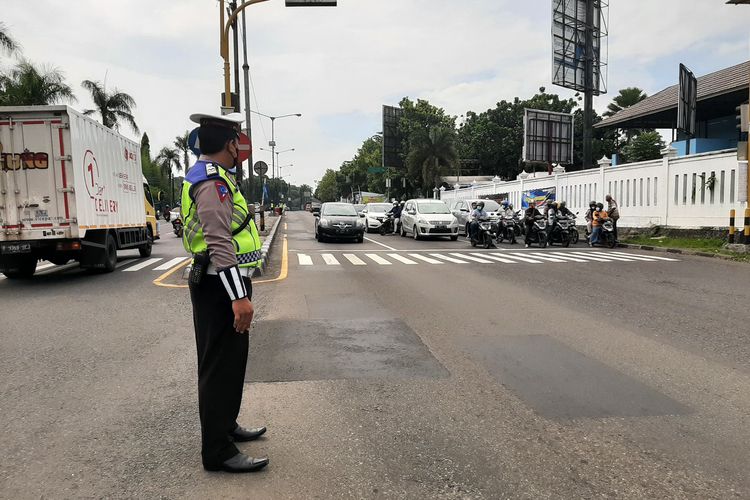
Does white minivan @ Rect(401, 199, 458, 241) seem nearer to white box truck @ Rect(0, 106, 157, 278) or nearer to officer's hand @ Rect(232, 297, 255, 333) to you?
white box truck @ Rect(0, 106, 157, 278)

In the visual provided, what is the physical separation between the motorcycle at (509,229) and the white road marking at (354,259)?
766 centimetres

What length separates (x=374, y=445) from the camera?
134 inches

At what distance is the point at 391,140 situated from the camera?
6256 centimetres

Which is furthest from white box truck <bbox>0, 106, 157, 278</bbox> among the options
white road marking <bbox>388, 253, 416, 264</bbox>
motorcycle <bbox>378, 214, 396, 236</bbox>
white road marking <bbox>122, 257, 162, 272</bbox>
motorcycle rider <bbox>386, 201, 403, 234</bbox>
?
motorcycle <bbox>378, 214, 396, 236</bbox>

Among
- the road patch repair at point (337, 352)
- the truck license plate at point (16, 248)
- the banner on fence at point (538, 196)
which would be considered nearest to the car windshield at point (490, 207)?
the banner on fence at point (538, 196)

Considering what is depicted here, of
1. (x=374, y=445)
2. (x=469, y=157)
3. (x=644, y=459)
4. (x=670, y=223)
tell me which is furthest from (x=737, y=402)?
(x=469, y=157)

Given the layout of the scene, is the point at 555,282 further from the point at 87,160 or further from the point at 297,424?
the point at 87,160

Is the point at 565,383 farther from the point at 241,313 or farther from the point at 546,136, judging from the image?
the point at 546,136

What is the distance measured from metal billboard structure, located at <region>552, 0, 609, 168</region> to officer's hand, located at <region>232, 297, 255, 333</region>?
31.8 metres

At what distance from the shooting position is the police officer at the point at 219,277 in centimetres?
291

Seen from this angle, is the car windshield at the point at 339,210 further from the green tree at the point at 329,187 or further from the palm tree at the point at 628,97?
the green tree at the point at 329,187

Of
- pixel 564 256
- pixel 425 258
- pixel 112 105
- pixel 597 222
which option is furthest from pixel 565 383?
pixel 112 105

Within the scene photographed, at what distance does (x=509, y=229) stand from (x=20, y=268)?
52.2 feet

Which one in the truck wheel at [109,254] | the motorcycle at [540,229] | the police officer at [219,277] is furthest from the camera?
the motorcycle at [540,229]
